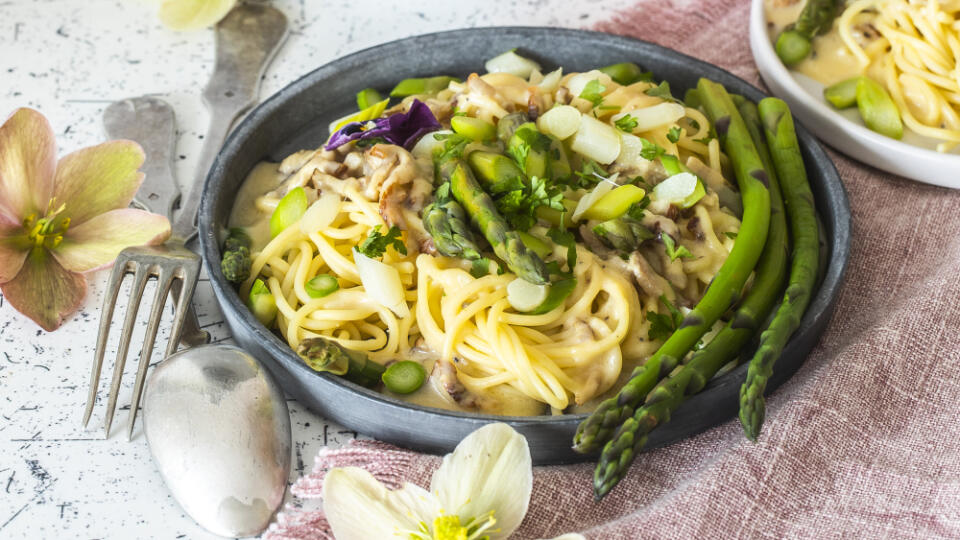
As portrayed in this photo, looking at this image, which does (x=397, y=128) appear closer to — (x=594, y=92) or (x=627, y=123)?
(x=594, y=92)

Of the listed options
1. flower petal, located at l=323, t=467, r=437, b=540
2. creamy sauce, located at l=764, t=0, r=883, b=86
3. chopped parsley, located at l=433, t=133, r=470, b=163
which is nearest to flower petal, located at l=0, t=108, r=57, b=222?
chopped parsley, located at l=433, t=133, r=470, b=163

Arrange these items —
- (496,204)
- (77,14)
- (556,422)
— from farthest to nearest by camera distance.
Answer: (77,14) → (496,204) → (556,422)

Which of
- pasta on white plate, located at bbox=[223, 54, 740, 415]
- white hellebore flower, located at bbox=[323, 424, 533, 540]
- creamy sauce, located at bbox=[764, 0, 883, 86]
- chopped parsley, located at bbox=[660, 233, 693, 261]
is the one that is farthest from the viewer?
creamy sauce, located at bbox=[764, 0, 883, 86]

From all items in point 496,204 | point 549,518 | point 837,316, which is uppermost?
point 496,204

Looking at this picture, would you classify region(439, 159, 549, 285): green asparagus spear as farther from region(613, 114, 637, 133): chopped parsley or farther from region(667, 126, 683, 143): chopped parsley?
region(667, 126, 683, 143): chopped parsley

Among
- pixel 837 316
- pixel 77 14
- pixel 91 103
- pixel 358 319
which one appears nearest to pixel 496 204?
pixel 358 319

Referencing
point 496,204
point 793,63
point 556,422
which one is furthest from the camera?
point 793,63

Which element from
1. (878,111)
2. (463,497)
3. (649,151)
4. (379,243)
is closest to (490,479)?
(463,497)

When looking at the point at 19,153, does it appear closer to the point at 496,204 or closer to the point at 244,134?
the point at 244,134
